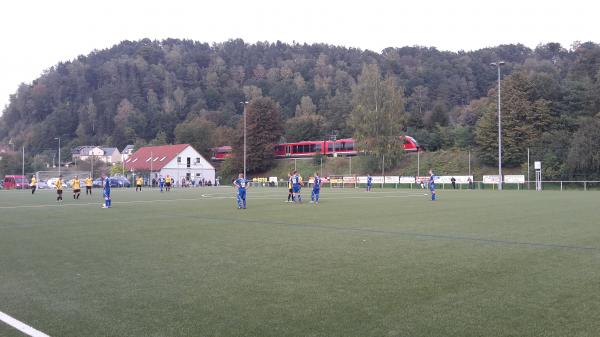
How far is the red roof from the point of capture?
259 feet

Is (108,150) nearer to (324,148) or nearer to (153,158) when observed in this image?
(153,158)

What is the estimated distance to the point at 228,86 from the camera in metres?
158

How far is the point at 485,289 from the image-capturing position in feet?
21.0

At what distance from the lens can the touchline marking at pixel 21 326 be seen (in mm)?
4789

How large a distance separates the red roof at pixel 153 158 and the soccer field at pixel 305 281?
67278 millimetres

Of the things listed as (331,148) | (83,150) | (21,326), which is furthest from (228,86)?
(21,326)

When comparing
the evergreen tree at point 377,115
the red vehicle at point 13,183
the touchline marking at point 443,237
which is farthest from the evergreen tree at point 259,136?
the touchline marking at point 443,237

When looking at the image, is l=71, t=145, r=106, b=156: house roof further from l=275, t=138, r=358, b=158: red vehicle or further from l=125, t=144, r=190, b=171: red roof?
l=275, t=138, r=358, b=158: red vehicle

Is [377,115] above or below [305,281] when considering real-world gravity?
above

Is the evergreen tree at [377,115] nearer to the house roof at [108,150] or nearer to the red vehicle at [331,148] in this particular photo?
the red vehicle at [331,148]

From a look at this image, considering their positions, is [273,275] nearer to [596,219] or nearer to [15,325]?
[15,325]

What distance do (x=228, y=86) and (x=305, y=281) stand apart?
155m

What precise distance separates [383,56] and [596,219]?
130 m

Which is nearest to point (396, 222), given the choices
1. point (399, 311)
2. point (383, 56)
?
point (399, 311)
